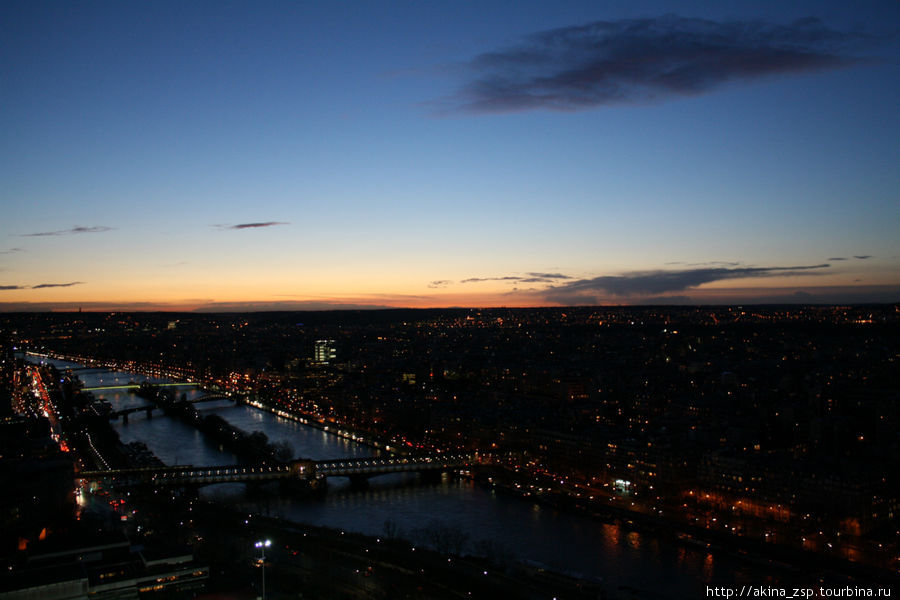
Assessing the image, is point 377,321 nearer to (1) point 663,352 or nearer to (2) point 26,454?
(1) point 663,352

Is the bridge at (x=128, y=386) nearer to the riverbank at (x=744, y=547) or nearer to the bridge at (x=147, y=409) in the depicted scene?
the bridge at (x=147, y=409)

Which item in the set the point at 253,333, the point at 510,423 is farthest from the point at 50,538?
the point at 253,333

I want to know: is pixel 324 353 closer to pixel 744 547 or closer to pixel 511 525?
pixel 511 525

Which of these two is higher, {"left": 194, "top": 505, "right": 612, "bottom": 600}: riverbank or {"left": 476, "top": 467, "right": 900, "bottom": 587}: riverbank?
{"left": 194, "top": 505, "right": 612, "bottom": 600}: riverbank

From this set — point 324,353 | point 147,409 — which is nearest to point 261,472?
point 147,409

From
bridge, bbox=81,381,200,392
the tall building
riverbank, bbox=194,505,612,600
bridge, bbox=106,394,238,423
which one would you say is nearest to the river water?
riverbank, bbox=194,505,612,600

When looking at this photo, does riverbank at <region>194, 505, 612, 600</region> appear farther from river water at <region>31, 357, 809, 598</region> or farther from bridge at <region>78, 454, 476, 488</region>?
bridge at <region>78, 454, 476, 488</region>
